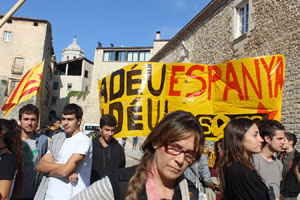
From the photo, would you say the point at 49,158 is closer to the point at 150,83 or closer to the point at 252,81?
the point at 150,83

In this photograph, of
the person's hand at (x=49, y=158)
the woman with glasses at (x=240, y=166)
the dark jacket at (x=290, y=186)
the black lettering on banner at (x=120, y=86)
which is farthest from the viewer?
the black lettering on banner at (x=120, y=86)

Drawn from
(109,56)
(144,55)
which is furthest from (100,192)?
(109,56)

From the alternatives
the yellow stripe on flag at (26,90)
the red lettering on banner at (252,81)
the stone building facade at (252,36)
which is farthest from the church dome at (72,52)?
the red lettering on banner at (252,81)

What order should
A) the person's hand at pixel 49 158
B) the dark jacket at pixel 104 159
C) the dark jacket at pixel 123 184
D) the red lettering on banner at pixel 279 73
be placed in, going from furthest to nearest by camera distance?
1. the red lettering on banner at pixel 279 73
2. the dark jacket at pixel 104 159
3. the person's hand at pixel 49 158
4. the dark jacket at pixel 123 184

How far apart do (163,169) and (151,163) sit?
9 cm

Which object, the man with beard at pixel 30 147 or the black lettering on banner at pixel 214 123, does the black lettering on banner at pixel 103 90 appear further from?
the black lettering on banner at pixel 214 123

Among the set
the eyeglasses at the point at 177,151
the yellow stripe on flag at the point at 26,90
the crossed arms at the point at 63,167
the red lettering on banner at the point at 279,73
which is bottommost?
the crossed arms at the point at 63,167

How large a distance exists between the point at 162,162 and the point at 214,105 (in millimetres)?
3622

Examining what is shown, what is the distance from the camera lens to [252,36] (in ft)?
33.2

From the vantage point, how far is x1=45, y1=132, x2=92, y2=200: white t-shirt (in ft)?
8.29

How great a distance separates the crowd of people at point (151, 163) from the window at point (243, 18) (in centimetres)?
794

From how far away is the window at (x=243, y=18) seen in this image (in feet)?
35.6

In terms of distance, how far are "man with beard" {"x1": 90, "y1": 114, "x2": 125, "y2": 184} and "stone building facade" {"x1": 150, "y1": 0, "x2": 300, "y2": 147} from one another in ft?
21.3

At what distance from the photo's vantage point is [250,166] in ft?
7.08
